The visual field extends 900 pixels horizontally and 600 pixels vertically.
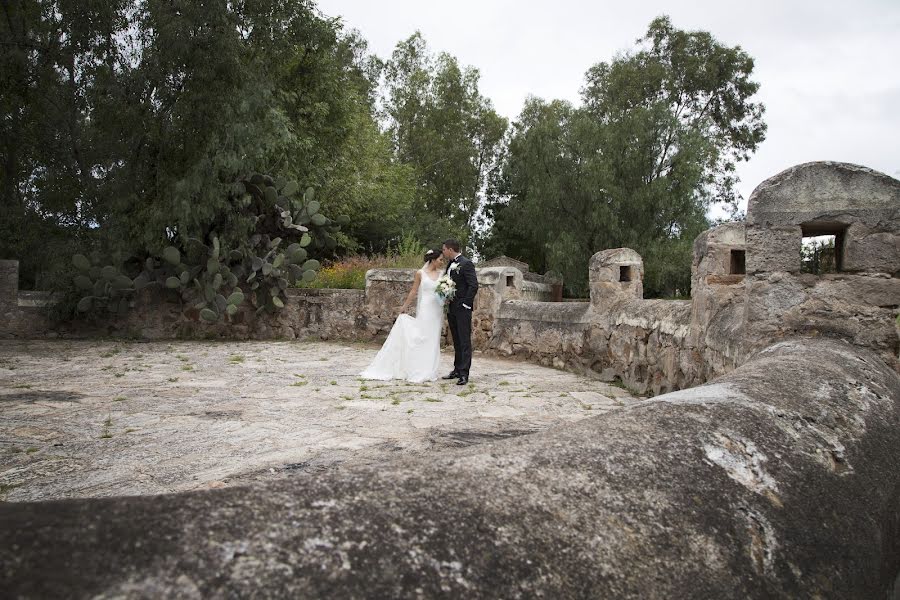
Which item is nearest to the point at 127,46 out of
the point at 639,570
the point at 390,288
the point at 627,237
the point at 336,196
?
the point at 390,288

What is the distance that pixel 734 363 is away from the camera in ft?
13.3

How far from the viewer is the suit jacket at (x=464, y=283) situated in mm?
7008

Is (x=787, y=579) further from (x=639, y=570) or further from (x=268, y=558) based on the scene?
(x=268, y=558)

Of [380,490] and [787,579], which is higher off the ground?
[380,490]

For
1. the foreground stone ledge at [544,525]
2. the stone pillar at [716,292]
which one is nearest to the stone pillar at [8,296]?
the stone pillar at [716,292]

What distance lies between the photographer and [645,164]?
80.4ft

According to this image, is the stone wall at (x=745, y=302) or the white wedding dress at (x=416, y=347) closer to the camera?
the stone wall at (x=745, y=302)

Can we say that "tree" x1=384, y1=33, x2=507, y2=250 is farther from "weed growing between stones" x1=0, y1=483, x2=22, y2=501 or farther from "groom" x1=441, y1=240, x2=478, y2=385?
"weed growing between stones" x1=0, y1=483, x2=22, y2=501

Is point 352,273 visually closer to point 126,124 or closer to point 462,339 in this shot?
point 126,124

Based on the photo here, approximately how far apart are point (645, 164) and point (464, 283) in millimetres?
19652

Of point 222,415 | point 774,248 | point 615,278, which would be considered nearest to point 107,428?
point 222,415

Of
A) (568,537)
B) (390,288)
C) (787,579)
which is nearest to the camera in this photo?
(568,537)

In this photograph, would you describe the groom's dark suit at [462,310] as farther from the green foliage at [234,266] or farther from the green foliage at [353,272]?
the green foliage at [353,272]

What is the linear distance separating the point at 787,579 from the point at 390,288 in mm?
9960
